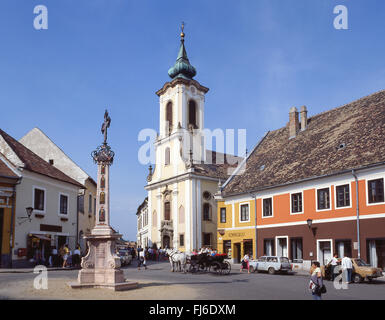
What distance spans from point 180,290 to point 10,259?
16.6 meters

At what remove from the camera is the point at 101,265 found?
1700 cm

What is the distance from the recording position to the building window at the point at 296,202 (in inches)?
1210

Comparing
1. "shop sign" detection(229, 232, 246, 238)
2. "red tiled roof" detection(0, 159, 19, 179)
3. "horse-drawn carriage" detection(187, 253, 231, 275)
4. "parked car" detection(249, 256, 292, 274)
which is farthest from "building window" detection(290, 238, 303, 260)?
"red tiled roof" detection(0, 159, 19, 179)

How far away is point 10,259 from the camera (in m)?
27.9

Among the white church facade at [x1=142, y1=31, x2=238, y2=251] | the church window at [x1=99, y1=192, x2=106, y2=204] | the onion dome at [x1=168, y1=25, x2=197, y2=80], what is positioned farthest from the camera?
the onion dome at [x1=168, y1=25, x2=197, y2=80]

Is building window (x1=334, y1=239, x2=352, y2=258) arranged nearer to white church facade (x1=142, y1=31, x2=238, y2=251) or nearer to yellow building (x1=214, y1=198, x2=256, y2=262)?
yellow building (x1=214, y1=198, x2=256, y2=262)

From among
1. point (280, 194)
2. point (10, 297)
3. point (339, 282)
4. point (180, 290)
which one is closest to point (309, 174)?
point (280, 194)

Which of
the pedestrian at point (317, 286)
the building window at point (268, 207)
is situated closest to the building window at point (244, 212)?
the building window at point (268, 207)

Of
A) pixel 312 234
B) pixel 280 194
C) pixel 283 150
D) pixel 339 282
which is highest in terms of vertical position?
pixel 283 150

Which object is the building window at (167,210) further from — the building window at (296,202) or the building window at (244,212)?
the building window at (296,202)

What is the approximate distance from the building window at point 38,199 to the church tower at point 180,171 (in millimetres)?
20020

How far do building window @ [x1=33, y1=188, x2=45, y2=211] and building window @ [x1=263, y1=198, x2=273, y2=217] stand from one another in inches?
669

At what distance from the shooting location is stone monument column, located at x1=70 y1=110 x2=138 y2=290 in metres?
16.6
